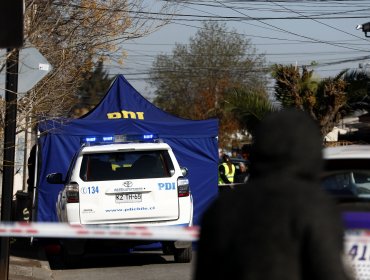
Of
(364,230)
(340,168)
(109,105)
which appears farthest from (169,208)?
(364,230)

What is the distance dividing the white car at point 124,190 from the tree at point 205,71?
39329mm

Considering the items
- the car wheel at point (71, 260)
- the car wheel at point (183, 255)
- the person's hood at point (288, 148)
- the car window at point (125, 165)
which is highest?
the person's hood at point (288, 148)

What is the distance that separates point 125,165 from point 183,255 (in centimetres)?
180

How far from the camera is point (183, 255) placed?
40.5 feet

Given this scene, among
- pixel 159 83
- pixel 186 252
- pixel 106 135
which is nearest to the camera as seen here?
pixel 186 252

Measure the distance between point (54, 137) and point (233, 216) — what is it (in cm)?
1088

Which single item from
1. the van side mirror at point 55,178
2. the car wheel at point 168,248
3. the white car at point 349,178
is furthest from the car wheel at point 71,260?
the white car at point 349,178

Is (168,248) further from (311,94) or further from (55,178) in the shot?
(311,94)

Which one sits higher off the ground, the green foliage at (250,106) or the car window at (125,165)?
the green foliage at (250,106)

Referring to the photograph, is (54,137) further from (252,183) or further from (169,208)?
(252,183)

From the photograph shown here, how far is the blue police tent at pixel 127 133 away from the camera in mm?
13477

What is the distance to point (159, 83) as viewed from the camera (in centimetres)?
5650

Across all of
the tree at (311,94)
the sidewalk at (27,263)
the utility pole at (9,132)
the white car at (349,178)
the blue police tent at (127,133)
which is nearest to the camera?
the white car at (349,178)

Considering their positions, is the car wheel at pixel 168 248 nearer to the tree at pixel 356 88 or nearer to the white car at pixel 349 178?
the white car at pixel 349 178
